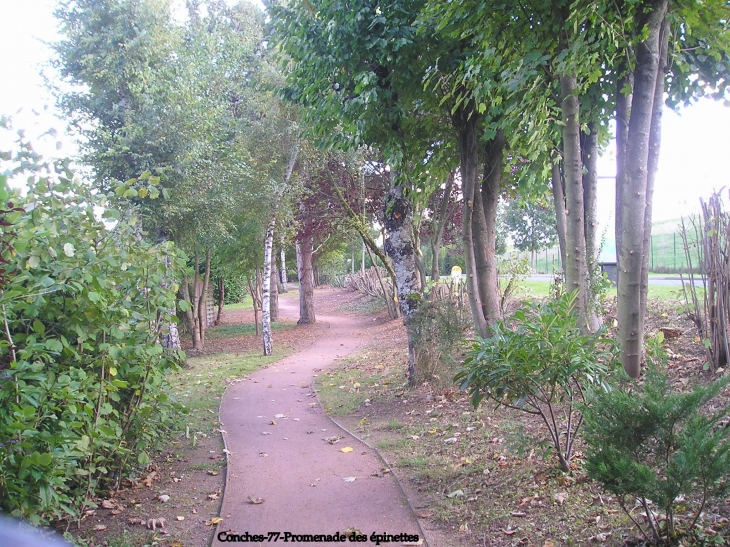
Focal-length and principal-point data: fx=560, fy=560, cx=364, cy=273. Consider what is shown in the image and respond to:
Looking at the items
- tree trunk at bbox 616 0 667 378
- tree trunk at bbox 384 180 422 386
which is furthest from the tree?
tree trunk at bbox 616 0 667 378

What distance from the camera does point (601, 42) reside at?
541 cm

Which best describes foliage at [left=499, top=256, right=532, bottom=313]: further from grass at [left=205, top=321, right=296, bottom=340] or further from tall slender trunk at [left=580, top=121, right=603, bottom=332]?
grass at [left=205, top=321, right=296, bottom=340]

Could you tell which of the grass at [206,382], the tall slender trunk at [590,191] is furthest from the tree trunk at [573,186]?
the grass at [206,382]

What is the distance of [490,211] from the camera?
27.2ft

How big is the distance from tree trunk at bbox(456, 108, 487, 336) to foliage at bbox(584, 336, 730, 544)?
13.9 ft

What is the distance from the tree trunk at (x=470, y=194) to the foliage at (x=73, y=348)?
409 centimetres

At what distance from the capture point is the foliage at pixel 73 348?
3504mm

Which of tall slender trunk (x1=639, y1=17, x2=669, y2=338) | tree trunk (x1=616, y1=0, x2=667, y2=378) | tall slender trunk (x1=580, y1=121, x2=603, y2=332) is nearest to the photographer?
tree trunk (x1=616, y1=0, x2=667, y2=378)

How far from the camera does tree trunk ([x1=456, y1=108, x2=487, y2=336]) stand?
7.60 metres

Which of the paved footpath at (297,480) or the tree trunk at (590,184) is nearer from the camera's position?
the paved footpath at (297,480)

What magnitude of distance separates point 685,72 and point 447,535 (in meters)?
5.54

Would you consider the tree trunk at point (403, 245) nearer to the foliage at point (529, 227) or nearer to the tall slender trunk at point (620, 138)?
the tall slender trunk at point (620, 138)

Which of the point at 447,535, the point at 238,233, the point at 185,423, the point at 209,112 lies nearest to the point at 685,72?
the point at 447,535

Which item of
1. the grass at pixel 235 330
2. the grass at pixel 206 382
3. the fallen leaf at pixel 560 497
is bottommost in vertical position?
the grass at pixel 235 330
